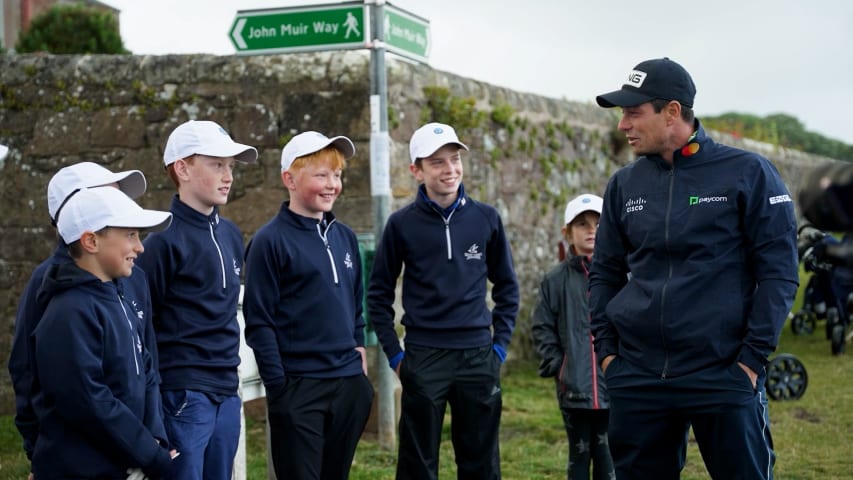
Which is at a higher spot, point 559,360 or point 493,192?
point 493,192

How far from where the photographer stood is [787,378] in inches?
370

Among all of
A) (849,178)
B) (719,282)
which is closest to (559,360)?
(719,282)

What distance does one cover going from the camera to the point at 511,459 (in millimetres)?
7215

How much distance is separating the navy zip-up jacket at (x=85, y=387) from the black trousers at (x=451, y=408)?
1.76 m

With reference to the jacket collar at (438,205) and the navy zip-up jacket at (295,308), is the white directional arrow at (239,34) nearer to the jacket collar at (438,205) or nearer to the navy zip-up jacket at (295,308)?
the jacket collar at (438,205)

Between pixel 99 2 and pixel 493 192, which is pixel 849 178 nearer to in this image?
pixel 493 192

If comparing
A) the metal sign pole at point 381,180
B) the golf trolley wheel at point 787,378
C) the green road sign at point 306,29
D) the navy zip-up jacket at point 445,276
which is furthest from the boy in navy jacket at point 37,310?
the golf trolley wheel at point 787,378

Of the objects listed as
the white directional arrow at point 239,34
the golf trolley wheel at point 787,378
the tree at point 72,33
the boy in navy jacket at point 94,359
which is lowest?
the golf trolley wheel at point 787,378

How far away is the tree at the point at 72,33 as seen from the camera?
531 inches

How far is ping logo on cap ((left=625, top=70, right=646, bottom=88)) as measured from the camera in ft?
14.6

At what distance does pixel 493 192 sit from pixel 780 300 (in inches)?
234

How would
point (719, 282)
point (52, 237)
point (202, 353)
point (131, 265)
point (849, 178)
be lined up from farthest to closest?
point (52, 237)
point (202, 353)
point (719, 282)
point (131, 265)
point (849, 178)

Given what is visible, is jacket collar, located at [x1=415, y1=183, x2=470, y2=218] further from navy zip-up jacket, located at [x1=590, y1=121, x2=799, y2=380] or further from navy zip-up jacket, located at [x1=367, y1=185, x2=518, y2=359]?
navy zip-up jacket, located at [x1=590, y1=121, x2=799, y2=380]

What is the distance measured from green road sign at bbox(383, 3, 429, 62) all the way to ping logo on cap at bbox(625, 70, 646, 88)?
2750mm
